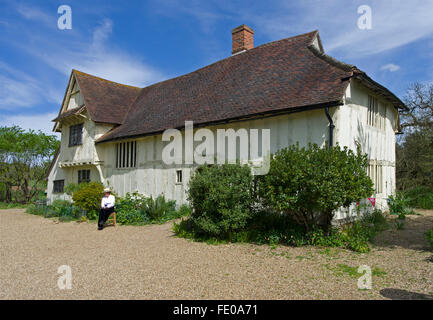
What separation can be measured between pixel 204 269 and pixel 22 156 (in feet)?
60.3

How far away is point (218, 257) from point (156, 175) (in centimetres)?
697

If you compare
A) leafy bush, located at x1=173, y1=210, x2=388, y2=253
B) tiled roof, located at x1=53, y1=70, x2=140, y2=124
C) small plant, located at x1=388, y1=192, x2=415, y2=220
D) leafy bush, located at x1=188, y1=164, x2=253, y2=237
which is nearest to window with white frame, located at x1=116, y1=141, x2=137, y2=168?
tiled roof, located at x1=53, y1=70, x2=140, y2=124

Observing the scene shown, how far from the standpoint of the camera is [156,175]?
42.0 feet

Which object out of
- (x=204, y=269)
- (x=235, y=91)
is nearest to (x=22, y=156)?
(x=235, y=91)

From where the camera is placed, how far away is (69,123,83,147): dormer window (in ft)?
53.1

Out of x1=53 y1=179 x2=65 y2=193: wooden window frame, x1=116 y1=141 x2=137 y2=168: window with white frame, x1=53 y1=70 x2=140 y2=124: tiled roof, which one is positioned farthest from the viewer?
x1=53 y1=179 x2=65 y2=193: wooden window frame

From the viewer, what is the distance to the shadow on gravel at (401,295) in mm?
4238

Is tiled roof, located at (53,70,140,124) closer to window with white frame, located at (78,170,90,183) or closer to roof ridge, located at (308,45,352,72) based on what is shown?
window with white frame, located at (78,170,90,183)

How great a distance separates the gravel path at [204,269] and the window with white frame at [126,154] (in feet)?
18.4

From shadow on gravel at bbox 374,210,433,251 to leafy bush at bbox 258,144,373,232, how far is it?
151 cm

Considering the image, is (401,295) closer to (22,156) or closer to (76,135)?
(76,135)

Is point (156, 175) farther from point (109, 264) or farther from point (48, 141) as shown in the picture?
point (48, 141)
